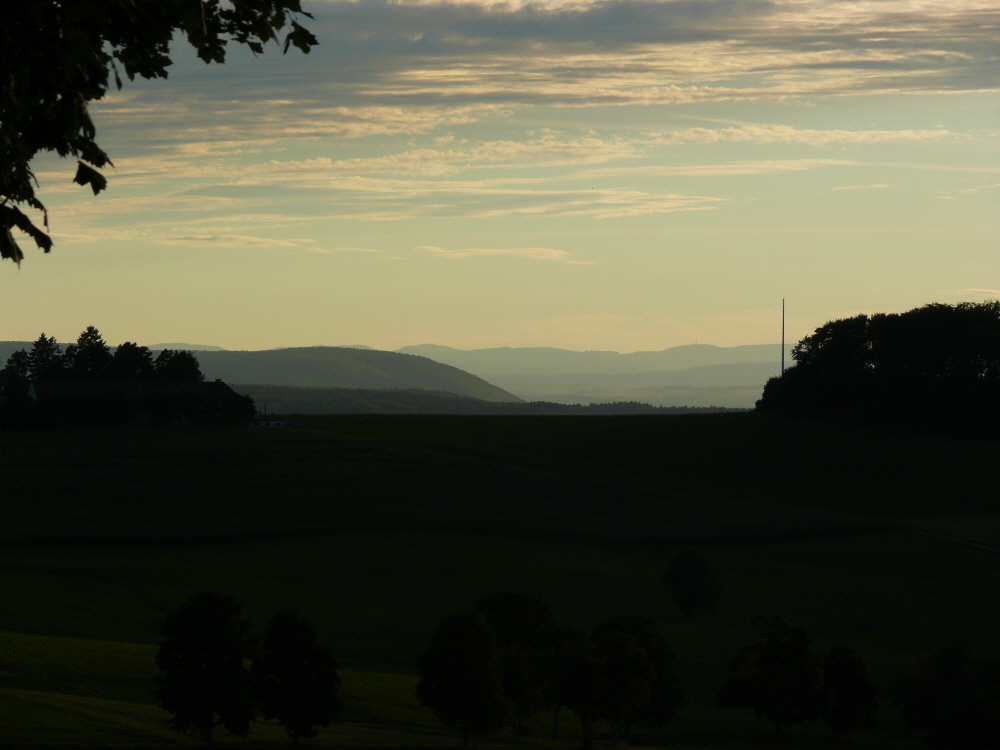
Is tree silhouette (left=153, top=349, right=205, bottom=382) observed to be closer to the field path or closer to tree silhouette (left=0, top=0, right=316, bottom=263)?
the field path

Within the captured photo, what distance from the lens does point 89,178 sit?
9.44 m

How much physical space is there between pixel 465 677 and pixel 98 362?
420ft

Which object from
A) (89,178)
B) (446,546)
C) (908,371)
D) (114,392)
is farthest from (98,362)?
(89,178)

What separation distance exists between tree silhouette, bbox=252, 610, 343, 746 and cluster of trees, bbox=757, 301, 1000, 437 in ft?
309

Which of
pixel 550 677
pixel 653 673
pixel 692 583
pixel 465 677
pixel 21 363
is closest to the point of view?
pixel 465 677

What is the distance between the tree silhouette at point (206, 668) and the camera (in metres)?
40.4

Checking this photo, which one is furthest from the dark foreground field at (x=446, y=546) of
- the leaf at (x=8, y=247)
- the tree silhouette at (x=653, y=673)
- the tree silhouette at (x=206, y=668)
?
the leaf at (x=8, y=247)

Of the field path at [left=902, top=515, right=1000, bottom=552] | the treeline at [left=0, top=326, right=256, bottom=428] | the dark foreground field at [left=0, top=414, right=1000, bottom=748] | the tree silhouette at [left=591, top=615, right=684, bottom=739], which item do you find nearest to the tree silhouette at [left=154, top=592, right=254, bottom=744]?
the dark foreground field at [left=0, top=414, right=1000, bottom=748]

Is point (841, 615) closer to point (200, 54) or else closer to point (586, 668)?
point (586, 668)

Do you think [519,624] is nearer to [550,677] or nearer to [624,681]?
[550,677]

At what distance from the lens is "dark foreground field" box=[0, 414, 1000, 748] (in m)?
48.6

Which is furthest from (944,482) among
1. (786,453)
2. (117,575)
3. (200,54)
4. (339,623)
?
(200,54)

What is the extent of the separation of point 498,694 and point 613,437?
8207 cm

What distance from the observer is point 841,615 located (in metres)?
62.6
